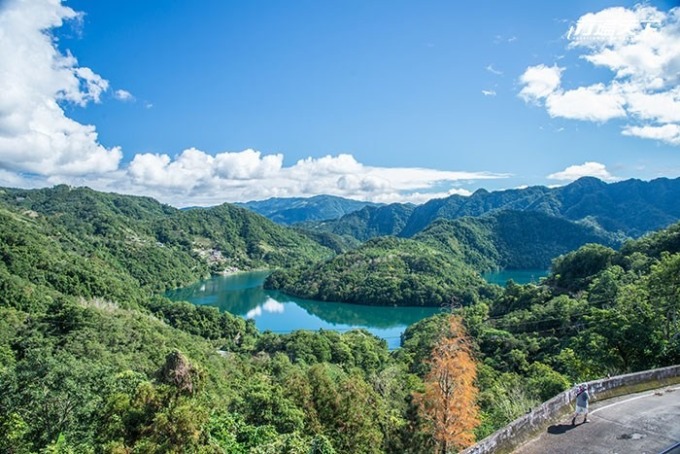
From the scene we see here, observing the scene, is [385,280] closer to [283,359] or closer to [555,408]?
[283,359]

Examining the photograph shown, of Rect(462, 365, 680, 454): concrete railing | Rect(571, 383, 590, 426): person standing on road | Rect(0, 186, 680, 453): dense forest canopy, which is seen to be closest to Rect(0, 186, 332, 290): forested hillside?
Rect(0, 186, 680, 453): dense forest canopy

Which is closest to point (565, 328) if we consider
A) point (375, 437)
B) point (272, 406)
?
point (375, 437)

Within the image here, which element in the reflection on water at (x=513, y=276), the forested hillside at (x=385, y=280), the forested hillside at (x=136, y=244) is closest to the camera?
the forested hillside at (x=385, y=280)

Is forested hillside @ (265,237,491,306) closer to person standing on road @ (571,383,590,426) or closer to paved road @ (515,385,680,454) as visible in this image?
paved road @ (515,385,680,454)

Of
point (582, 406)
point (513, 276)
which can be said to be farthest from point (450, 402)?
point (513, 276)

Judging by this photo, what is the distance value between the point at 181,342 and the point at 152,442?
48.9 meters

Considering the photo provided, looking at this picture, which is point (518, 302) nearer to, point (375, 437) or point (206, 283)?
point (375, 437)

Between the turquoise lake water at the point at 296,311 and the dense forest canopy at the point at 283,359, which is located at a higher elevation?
the dense forest canopy at the point at 283,359

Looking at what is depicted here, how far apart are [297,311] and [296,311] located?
24 centimetres

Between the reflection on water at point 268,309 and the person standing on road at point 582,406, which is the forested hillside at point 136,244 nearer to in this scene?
the reflection on water at point 268,309

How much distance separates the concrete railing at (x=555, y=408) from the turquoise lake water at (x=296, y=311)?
199 feet

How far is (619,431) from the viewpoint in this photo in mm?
8266

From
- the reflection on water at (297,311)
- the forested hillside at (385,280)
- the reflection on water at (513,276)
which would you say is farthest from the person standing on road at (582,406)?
the reflection on water at (513,276)

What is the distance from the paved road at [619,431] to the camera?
25.0 feet
